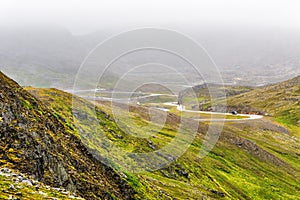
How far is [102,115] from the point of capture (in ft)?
235

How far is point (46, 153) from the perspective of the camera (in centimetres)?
2495

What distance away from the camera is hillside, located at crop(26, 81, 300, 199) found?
54234 millimetres

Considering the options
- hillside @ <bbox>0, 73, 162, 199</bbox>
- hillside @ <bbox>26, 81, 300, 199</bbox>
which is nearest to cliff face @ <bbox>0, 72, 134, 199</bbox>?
hillside @ <bbox>0, 73, 162, 199</bbox>

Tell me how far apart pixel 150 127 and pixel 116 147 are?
3104cm

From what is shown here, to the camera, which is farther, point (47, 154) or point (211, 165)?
point (211, 165)

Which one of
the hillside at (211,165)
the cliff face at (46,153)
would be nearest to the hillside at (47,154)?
the cliff face at (46,153)

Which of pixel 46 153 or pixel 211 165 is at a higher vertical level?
pixel 46 153

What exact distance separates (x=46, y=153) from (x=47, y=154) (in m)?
0.12

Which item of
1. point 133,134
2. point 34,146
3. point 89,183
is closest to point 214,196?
point 133,134

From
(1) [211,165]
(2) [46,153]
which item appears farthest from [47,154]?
(1) [211,165]

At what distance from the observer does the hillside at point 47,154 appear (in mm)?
22656

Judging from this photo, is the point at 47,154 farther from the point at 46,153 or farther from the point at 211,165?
the point at 211,165

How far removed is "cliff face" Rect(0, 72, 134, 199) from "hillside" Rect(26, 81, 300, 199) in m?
5.56

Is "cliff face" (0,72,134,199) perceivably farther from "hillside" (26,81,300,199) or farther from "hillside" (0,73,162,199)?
"hillside" (26,81,300,199)
